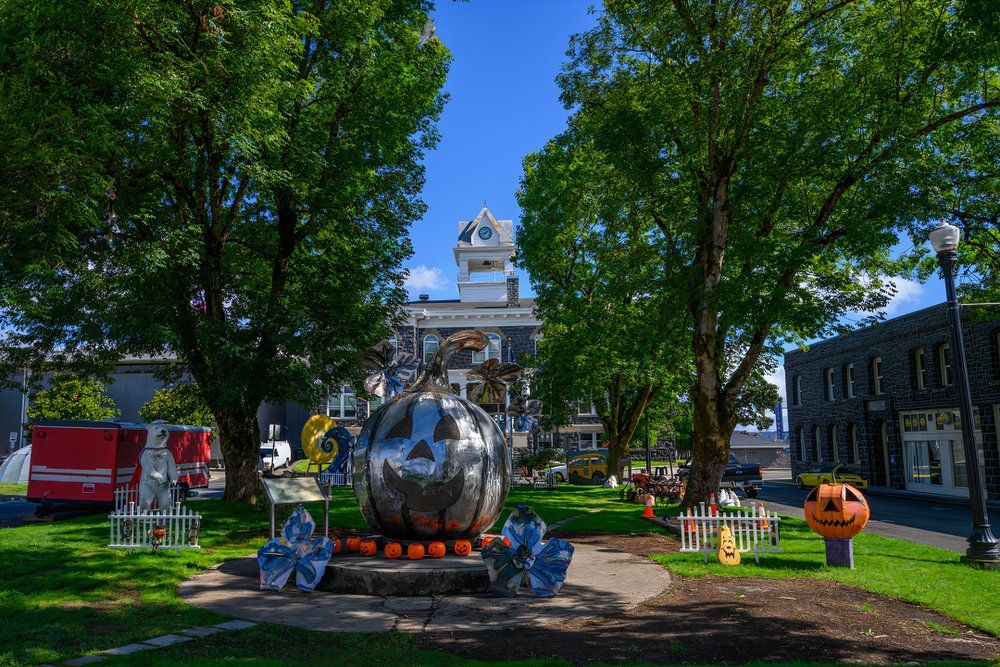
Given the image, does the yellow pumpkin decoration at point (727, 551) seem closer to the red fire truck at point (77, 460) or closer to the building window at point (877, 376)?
the red fire truck at point (77, 460)

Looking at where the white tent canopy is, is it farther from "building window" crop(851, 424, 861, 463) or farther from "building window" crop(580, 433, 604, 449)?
"building window" crop(851, 424, 861, 463)

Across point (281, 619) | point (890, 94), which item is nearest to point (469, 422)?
point (281, 619)

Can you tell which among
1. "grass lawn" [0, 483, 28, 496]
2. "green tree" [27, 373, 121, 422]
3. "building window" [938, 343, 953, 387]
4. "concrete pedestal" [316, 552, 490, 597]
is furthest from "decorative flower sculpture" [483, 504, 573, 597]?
"green tree" [27, 373, 121, 422]

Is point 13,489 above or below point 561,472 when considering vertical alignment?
above

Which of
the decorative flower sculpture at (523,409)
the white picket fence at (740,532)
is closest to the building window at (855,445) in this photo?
the decorative flower sculpture at (523,409)

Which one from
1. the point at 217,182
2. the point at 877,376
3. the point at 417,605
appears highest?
the point at 217,182

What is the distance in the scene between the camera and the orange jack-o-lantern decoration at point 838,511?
35.8ft

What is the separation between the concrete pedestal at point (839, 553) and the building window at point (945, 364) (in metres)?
24.3

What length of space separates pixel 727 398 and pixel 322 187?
11.4 metres

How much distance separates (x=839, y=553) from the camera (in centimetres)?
1129

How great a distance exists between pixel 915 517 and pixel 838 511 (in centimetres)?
1267

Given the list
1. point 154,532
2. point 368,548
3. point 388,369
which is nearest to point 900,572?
point 368,548

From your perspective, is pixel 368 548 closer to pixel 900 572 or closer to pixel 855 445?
pixel 900 572

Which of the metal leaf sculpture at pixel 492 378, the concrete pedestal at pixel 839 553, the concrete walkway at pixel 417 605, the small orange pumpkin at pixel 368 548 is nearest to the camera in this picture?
the concrete walkway at pixel 417 605
